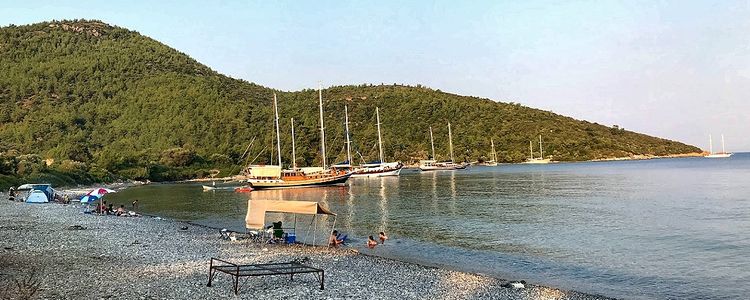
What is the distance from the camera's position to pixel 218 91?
184625 mm

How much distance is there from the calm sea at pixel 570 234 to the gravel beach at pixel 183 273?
341 cm

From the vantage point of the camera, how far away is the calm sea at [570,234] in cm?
2205

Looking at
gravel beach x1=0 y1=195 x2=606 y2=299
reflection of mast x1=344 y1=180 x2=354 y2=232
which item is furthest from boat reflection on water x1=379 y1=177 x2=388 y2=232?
gravel beach x1=0 y1=195 x2=606 y2=299

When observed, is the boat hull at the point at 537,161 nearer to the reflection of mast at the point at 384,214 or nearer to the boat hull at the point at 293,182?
the boat hull at the point at 293,182

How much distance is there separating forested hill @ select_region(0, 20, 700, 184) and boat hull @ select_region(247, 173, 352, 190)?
48342 millimetres

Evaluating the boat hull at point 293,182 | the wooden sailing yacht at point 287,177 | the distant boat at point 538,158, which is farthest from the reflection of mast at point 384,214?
the distant boat at point 538,158

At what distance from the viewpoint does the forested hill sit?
458ft

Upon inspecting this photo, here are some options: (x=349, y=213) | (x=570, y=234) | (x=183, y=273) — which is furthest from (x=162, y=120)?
(x=183, y=273)

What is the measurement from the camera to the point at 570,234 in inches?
1357

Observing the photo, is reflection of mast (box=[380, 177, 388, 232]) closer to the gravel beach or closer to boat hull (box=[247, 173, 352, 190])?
the gravel beach

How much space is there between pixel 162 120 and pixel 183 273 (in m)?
155

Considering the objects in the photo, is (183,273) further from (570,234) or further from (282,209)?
(570,234)

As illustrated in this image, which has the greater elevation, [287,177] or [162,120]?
[162,120]

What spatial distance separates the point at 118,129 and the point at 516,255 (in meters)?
150
